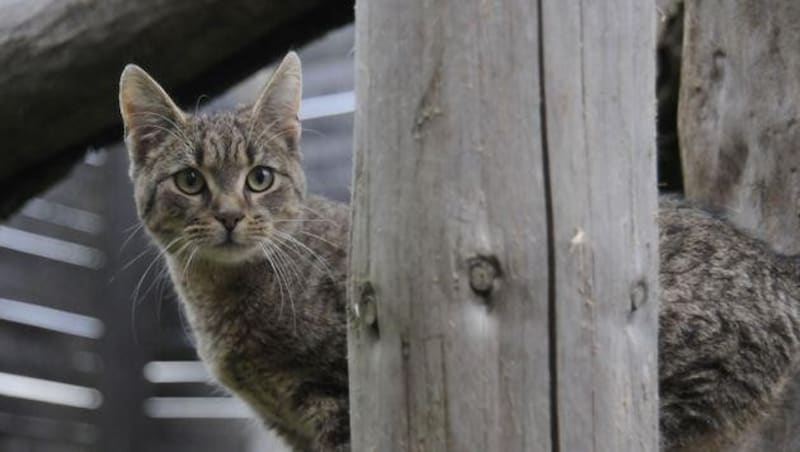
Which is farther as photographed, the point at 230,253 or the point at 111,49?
the point at 111,49

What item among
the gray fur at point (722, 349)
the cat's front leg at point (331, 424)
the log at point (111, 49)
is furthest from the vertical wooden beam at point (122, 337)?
the gray fur at point (722, 349)

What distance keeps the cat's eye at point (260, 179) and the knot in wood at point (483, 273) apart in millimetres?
1984

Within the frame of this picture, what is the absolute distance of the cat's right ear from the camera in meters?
4.38

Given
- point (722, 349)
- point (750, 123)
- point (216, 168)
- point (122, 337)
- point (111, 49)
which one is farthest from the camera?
point (122, 337)

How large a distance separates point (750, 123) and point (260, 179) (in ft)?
5.73

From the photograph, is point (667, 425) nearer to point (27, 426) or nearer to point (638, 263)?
point (638, 263)

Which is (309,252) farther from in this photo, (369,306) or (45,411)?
(45,411)

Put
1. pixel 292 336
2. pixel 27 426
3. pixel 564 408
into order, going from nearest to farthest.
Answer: pixel 564 408 < pixel 292 336 < pixel 27 426

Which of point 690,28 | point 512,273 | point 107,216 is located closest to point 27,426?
point 107,216

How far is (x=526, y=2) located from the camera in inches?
102

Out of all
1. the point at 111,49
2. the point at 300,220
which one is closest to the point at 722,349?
the point at 300,220

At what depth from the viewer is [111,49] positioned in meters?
→ 5.09

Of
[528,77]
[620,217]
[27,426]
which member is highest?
[528,77]

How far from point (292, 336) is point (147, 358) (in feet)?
10.4
